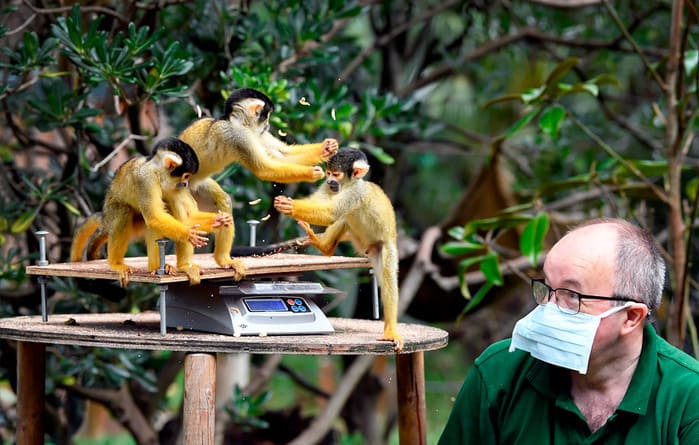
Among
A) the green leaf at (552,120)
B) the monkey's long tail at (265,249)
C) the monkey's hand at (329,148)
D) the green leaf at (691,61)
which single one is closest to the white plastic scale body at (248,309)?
the monkey's long tail at (265,249)

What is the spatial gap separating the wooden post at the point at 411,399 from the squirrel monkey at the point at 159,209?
71 centimetres

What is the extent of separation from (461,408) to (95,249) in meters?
1.20

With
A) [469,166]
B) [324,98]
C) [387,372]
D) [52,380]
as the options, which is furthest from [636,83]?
[52,380]

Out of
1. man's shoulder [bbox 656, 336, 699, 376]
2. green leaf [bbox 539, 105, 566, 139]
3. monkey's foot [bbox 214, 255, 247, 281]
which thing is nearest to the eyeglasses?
man's shoulder [bbox 656, 336, 699, 376]

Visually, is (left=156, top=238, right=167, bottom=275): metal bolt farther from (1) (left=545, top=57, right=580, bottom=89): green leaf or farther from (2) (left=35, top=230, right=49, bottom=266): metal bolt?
(1) (left=545, top=57, right=580, bottom=89): green leaf

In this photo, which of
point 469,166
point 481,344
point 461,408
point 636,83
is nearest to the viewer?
point 461,408

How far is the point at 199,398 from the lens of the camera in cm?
248

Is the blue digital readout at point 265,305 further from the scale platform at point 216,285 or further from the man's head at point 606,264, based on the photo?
the man's head at point 606,264

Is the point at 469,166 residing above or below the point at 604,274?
above

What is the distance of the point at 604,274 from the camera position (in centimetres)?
230

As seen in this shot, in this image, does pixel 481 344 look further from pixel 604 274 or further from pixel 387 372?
pixel 604 274

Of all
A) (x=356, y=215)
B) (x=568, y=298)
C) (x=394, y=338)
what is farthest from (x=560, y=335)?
(x=356, y=215)

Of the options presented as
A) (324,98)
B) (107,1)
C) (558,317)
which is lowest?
(558,317)

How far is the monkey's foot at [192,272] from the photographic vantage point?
2.49 m
